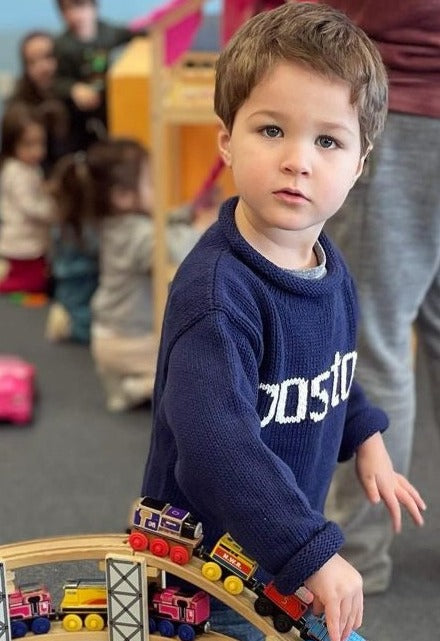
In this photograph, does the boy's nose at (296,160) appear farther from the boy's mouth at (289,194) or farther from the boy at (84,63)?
the boy at (84,63)

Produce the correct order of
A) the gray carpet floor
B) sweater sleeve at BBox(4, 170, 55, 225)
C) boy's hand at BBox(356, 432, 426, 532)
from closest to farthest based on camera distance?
boy's hand at BBox(356, 432, 426, 532)
the gray carpet floor
sweater sleeve at BBox(4, 170, 55, 225)

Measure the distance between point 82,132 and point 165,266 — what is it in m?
1.24

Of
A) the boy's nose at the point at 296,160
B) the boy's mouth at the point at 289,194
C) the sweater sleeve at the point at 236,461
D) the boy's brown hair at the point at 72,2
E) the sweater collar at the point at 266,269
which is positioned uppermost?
the boy's nose at the point at 296,160

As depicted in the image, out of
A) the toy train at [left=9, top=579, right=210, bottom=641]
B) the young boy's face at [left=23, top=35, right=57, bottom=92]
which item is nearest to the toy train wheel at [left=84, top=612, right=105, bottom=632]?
the toy train at [left=9, top=579, right=210, bottom=641]

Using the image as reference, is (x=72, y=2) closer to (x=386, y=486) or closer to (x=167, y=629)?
(x=386, y=486)

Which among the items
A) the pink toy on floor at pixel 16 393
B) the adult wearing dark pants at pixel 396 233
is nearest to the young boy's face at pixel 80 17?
the pink toy on floor at pixel 16 393

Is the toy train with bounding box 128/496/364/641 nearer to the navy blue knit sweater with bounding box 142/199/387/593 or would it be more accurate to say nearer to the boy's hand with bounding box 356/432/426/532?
the navy blue knit sweater with bounding box 142/199/387/593

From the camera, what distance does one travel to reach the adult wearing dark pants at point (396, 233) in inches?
44.5

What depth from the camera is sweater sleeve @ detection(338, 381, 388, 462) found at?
1.00 m

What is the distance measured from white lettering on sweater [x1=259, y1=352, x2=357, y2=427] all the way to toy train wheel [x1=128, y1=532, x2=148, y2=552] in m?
0.13

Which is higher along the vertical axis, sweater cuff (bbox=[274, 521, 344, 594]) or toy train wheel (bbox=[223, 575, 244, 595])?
sweater cuff (bbox=[274, 521, 344, 594])

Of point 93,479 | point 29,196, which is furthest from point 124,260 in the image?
point 29,196

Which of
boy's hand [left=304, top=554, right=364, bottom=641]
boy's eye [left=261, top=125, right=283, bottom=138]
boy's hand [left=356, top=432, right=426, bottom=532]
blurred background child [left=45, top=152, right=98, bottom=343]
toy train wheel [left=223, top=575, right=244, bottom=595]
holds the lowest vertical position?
blurred background child [left=45, top=152, right=98, bottom=343]

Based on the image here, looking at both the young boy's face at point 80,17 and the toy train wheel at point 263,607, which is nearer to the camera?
the toy train wheel at point 263,607
